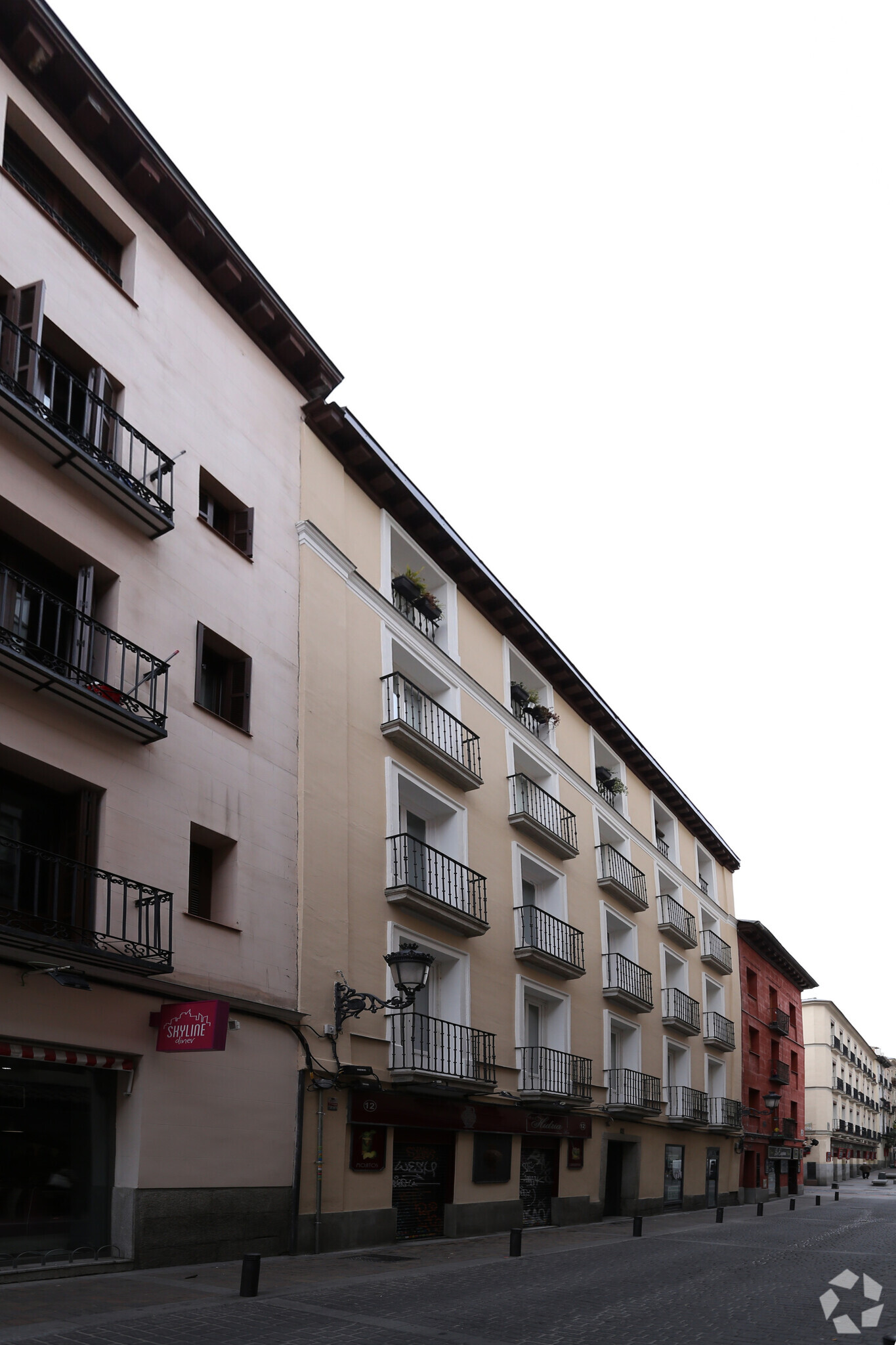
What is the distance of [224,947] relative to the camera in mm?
14773

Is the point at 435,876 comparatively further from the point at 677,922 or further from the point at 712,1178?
the point at 712,1178

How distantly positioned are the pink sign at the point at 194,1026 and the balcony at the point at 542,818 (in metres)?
11.9

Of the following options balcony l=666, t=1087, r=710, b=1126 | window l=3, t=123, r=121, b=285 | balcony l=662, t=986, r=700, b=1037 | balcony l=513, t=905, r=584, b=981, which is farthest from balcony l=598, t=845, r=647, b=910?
window l=3, t=123, r=121, b=285

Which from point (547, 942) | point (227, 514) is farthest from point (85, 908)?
point (547, 942)

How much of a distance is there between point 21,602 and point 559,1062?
1625 cm

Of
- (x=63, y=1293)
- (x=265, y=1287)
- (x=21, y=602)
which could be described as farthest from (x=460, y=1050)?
(x=21, y=602)

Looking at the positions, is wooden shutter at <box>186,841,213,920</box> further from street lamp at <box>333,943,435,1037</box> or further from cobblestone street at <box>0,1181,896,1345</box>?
cobblestone street at <box>0,1181,896,1345</box>

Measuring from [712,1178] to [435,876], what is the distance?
22.7 m

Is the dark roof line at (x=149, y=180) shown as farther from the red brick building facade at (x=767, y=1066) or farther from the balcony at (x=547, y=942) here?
the red brick building facade at (x=767, y=1066)

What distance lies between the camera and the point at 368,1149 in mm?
17047

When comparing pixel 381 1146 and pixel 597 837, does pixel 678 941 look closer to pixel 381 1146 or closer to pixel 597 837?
pixel 597 837

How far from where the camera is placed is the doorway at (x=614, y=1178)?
92.9 feet

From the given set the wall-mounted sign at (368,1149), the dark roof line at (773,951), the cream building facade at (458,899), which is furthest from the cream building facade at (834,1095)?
the wall-mounted sign at (368,1149)

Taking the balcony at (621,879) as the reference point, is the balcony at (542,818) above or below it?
above
